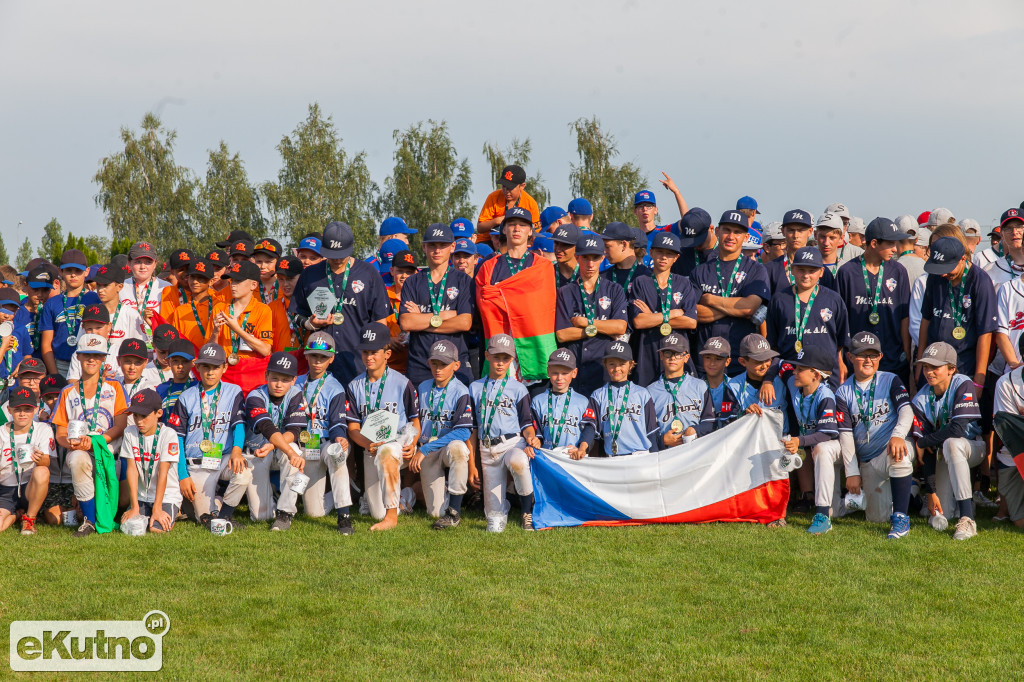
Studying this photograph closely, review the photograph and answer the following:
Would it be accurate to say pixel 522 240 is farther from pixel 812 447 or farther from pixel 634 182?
pixel 634 182

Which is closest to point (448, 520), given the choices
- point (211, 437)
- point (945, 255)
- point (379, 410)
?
point (379, 410)

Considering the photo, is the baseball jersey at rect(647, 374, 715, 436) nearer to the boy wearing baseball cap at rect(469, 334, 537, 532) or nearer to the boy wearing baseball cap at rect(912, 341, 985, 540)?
the boy wearing baseball cap at rect(469, 334, 537, 532)

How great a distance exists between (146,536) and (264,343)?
7.76 feet

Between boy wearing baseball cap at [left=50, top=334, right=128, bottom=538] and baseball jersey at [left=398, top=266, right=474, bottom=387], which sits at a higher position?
baseball jersey at [left=398, top=266, right=474, bottom=387]

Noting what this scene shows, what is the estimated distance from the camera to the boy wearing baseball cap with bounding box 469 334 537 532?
29.0 ft

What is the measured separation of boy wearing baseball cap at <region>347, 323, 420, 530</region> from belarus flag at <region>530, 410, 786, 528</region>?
1.44m

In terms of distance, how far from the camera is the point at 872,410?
874 centimetres

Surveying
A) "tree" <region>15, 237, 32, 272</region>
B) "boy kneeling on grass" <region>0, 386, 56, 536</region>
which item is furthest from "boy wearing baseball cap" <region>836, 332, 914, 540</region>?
"tree" <region>15, 237, 32, 272</region>

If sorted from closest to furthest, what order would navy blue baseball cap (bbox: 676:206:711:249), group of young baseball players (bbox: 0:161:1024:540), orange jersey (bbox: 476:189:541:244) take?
group of young baseball players (bbox: 0:161:1024:540) < navy blue baseball cap (bbox: 676:206:711:249) < orange jersey (bbox: 476:189:541:244)

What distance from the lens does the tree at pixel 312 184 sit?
144ft

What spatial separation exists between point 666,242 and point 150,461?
5636 mm

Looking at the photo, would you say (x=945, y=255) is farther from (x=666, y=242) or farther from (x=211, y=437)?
(x=211, y=437)

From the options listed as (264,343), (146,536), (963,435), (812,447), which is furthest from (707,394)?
(146,536)

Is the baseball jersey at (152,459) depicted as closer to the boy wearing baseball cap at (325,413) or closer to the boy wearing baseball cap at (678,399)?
the boy wearing baseball cap at (325,413)
